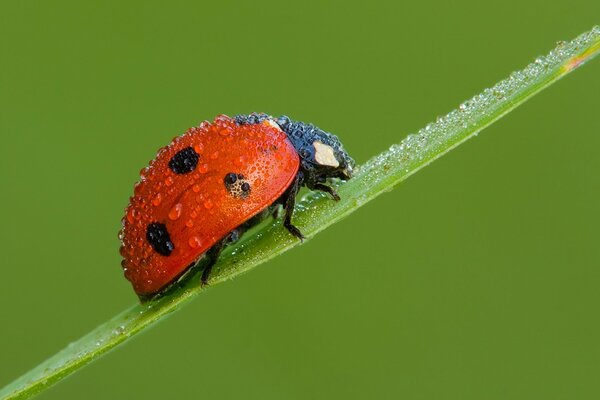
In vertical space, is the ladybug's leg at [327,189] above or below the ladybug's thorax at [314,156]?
below

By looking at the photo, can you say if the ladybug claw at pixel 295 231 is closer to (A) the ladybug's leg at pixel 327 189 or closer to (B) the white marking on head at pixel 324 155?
(A) the ladybug's leg at pixel 327 189

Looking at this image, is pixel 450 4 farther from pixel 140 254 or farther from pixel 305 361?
pixel 140 254

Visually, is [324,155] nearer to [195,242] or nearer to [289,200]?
[289,200]

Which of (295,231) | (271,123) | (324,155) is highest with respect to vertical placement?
(271,123)

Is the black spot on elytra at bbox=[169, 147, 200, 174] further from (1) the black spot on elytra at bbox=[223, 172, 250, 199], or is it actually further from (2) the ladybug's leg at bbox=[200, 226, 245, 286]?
(2) the ladybug's leg at bbox=[200, 226, 245, 286]

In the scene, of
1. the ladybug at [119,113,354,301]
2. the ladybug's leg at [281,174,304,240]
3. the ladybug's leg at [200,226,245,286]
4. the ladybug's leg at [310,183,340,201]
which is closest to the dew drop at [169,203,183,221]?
the ladybug at [119,113,354,301]

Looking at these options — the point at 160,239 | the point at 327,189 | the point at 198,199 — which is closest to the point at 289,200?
the point at 327,189

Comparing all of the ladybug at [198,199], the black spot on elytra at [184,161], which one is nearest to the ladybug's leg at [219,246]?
the ladybug at [198,199]
